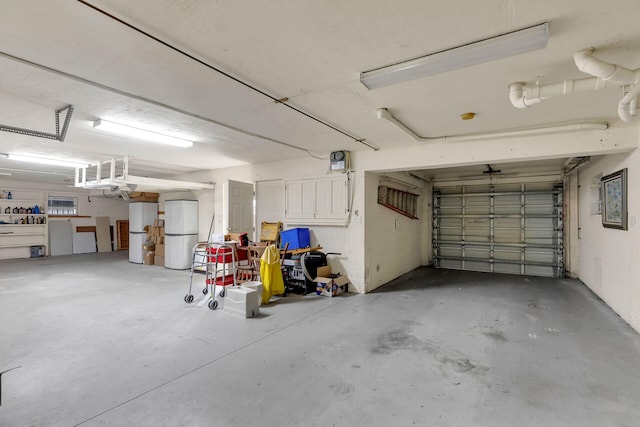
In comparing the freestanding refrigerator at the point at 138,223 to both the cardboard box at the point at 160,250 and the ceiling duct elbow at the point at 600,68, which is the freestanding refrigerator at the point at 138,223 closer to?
the cardboard box at the point at 160,250

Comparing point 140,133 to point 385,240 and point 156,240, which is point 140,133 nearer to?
point 385,240

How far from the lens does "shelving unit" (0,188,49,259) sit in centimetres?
941

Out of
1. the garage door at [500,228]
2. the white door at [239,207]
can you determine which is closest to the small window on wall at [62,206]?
the white door at [239,207]

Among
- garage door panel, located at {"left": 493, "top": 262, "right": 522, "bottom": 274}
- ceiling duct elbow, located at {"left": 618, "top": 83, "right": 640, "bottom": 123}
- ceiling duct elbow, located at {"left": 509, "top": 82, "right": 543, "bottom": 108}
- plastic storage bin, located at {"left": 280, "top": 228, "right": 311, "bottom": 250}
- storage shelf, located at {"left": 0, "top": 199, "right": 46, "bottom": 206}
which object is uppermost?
ceiling duct elbow, located at {"left": 509, "top": 82, "right": 543, "bottom": 108}

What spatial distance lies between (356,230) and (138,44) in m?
4.15

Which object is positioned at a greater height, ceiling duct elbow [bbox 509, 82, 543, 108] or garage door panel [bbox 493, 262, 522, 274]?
ceiling duct elbow [bbox 509, 82, 543, 108]

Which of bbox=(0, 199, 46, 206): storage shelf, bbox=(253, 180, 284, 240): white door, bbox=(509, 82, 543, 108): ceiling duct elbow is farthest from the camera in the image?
bbox=(0, 199, 46, 206): storage shelf

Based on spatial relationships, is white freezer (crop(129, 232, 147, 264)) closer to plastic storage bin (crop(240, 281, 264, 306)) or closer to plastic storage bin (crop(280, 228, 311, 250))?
plastic storage bin (crop(280, 228, 311, 250))

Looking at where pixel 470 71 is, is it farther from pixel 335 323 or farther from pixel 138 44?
pixel 335 323

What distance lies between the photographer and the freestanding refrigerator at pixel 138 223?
8545mm

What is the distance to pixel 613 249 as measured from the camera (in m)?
4.36

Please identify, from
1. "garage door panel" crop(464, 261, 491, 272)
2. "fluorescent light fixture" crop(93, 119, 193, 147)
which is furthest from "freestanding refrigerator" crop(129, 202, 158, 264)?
"garage door panel" crop(464, 261, 491, 272)

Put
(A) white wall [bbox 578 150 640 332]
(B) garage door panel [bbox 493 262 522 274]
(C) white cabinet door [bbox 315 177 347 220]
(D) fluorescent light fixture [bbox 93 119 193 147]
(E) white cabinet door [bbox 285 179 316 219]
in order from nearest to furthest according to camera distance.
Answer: (A) white wall [bbox 578 150 640 332] → (D) fluorescent light fixture [bbox 93 119 193 147] → (C) white cabinet door [bbox 315 177 347 220] → (E) white cabinet door [bbox 285 179 316 219] → (B) garage door panel [bbox 493 262 522 274]

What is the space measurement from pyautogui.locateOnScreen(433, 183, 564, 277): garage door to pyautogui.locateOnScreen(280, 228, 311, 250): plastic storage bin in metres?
4.17
